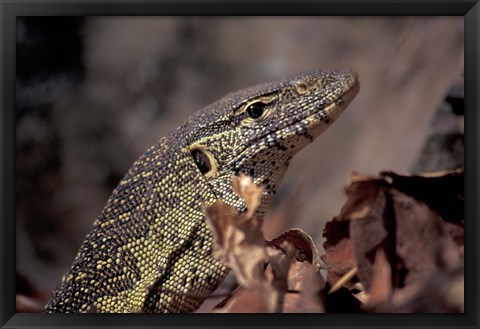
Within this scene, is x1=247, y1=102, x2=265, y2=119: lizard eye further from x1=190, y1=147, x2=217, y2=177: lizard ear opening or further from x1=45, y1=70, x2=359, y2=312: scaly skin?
x1=190, y1=147, x2=217, y2=177: lizard ear opening

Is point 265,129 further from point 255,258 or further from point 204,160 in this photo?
point 255,258

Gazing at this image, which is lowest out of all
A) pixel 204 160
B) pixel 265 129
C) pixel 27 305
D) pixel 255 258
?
pixel 27 305

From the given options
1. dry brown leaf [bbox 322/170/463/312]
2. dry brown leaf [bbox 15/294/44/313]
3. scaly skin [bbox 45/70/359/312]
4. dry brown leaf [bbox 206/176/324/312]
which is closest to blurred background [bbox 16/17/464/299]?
dry brown leaf [bbox 15/294/44/313]
